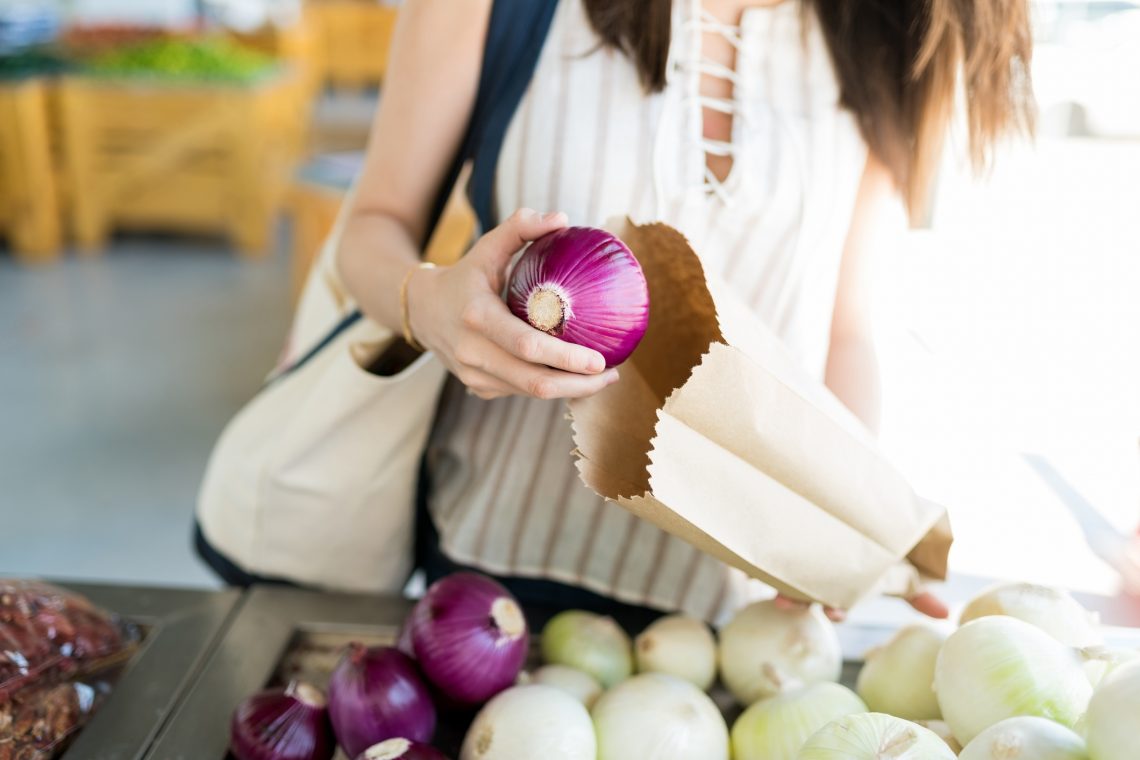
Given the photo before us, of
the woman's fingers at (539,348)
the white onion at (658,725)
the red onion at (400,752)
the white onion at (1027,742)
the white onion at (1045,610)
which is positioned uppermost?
the woman's fingers at (539,348)

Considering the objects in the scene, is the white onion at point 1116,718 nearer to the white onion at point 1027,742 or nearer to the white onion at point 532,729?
the white onion at point 1027,742

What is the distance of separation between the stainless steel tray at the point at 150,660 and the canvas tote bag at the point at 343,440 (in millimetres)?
79

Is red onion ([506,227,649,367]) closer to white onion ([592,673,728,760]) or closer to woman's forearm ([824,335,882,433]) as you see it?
white onion ([592,673,728,760])

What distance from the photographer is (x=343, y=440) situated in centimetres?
93

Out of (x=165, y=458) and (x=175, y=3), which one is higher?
(x=175, y=3)

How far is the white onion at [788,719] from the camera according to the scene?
70 centimetres

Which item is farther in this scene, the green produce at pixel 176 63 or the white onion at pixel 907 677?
the green produce at pixel 176 63

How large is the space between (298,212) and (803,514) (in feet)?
9.08

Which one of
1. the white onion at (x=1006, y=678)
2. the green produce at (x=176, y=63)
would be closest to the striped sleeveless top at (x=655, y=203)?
the white onion at (x=1006, y=678)

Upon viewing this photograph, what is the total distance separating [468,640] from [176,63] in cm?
468

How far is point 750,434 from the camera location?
68 cm

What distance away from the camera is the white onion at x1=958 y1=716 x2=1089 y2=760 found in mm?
564

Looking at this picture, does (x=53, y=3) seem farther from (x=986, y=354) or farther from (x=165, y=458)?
(x=986, y=354)

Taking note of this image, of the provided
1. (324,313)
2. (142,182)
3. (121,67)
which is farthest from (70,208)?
(324,313)
